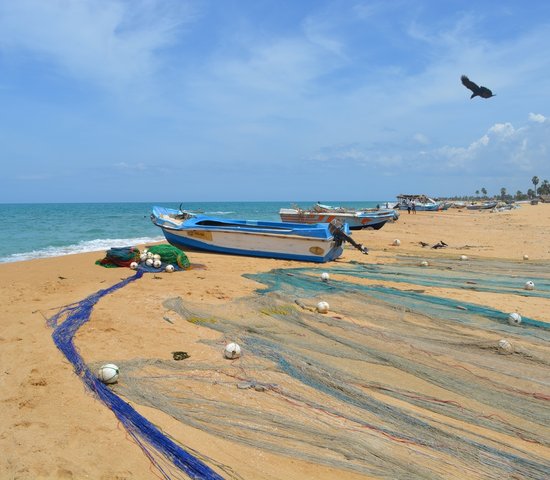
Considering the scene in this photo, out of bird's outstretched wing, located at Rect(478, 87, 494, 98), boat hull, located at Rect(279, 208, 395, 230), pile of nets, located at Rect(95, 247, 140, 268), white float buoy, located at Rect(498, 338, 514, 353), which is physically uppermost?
bird's outstretched wing, located at Rect(478, 87, 494, 98)

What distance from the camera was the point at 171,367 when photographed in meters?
4.39

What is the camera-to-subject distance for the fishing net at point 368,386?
121 inches

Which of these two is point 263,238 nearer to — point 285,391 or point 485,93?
point 485,93

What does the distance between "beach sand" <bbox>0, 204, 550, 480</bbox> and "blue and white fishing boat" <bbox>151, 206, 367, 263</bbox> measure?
475 cm

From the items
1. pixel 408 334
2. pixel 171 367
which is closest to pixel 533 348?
pixel 408 334

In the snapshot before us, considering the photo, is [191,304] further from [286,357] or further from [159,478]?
[159,478]

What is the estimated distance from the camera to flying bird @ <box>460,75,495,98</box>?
8.36 m

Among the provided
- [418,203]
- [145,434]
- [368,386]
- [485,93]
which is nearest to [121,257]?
[145,434]

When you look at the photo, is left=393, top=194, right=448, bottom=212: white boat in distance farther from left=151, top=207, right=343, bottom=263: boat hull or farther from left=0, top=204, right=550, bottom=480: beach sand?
left=0, top=204, right=550, bottom=480: beach sand

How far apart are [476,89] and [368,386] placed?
7127mm

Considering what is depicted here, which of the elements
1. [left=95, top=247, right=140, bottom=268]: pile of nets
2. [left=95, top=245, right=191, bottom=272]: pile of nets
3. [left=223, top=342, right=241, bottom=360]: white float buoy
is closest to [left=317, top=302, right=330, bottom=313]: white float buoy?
[left=223, top=342, right=241, bottom=360]: white float buoy

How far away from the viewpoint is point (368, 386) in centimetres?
406

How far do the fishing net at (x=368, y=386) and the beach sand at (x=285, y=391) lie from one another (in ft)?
0.05

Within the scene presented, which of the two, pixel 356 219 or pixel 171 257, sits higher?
pixel 356 219
